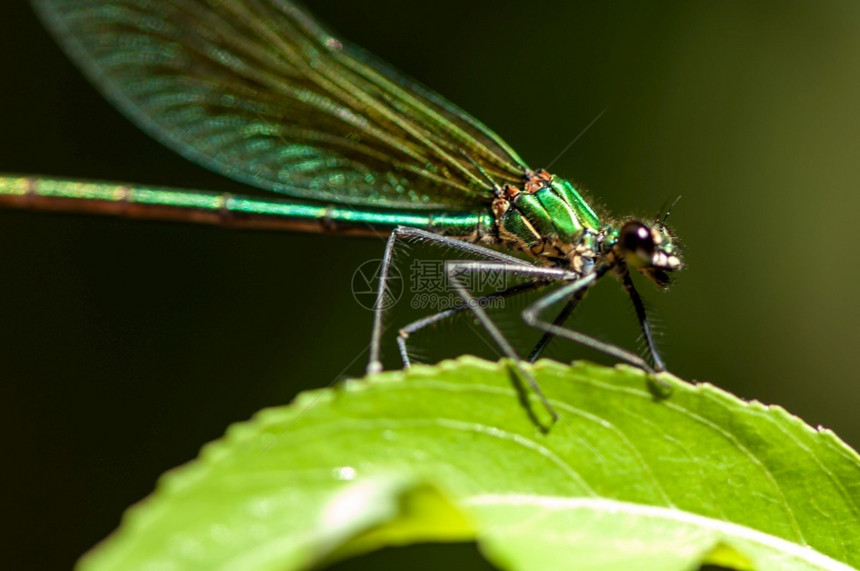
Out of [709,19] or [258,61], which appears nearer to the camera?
[258,61]


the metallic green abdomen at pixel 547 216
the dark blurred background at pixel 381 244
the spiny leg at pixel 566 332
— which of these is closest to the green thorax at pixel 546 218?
the metallic green abdomen at pixel 547 216

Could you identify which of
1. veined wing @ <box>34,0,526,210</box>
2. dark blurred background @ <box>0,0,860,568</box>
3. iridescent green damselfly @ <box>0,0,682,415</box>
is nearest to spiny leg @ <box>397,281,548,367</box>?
iridescent green damselfly @ <box>0,0,682,415</box>

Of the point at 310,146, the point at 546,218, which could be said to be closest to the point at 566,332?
the point at 546,218

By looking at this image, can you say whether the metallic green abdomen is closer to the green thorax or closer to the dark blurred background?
the green thorax

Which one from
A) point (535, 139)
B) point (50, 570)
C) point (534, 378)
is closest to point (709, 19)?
point (535, 139)

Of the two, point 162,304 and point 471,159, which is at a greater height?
point 162,304

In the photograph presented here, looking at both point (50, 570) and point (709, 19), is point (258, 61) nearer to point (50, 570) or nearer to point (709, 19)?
point (50, 570)

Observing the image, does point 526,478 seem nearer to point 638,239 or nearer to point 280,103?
point 638,239
